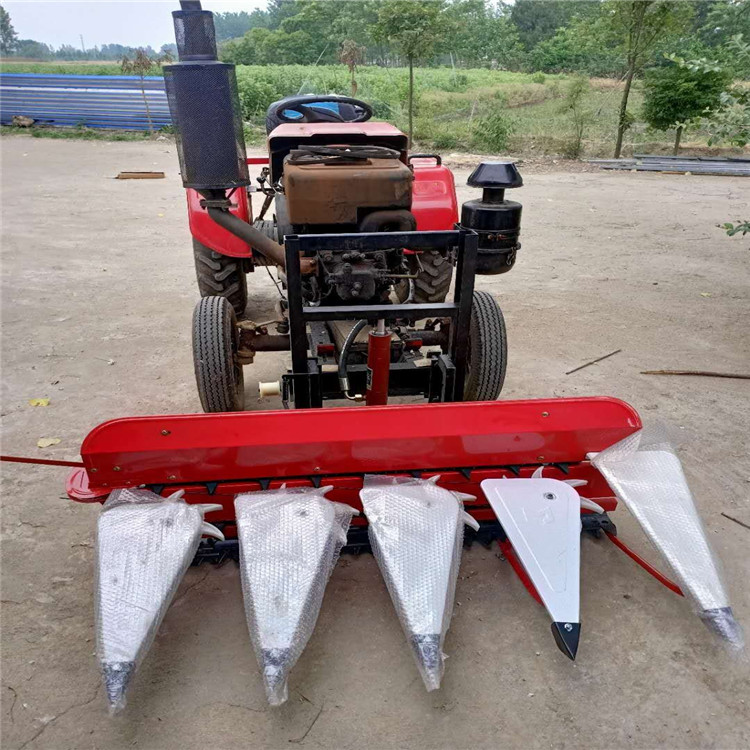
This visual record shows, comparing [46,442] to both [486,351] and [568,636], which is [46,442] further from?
[568,636]

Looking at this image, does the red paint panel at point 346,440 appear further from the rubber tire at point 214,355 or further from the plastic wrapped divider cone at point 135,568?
the rubber tire at point 214,355

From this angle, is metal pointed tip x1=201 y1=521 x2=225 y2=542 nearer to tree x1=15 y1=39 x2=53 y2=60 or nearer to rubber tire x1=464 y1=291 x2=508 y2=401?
rubber tire x1=464 y1=291 x2=508 y2=401

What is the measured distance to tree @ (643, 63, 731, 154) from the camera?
1235 cm

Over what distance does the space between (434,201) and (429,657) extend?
2924 mm

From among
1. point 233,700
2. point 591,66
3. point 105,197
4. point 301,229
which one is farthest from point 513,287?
point 591,66

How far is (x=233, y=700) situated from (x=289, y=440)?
2.73ft

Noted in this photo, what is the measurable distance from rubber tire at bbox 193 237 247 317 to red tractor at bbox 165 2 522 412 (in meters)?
1.02

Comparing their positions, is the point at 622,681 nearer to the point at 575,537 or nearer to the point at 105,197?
the point at 575,537

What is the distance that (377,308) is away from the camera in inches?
95.3

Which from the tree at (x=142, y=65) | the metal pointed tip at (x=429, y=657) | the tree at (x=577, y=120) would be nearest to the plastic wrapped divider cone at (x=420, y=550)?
the metal pointed tip at (x=429, y=657)

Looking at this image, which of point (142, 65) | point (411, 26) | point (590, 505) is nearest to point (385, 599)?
point (590, 505)

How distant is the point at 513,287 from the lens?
18.5 feet

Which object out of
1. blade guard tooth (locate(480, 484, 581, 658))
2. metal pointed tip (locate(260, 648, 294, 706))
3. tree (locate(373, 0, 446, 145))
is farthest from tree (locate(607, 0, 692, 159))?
metal pointed tip (locate(260, 648, 294, 706))

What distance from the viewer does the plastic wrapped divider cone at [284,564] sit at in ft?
5.82
